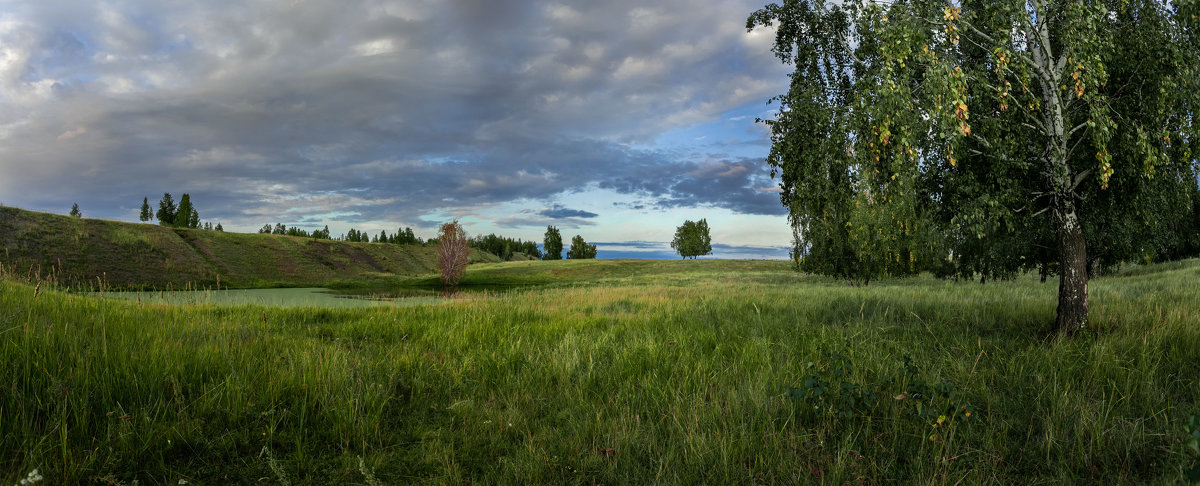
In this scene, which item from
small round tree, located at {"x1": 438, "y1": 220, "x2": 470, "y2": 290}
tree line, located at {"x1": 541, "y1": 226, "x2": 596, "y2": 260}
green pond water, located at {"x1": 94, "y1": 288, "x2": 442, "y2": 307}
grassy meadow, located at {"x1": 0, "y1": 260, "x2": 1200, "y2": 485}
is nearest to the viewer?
grassy meadow, located at {"x1": 0, "y1": 260, "x2": 1200, "y2": 485}

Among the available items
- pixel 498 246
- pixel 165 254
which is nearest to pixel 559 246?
pixel 498 246

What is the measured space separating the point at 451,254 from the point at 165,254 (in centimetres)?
3179

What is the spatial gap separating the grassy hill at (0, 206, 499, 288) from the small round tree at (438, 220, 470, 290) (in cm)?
1796

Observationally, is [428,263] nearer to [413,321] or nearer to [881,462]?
[413,321]

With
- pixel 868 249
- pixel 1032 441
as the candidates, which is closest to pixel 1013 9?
pixel 1032 441

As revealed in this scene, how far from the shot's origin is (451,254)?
51094 millimetres

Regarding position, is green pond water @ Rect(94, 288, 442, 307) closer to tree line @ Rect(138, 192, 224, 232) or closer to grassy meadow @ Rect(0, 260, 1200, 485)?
grassy meadow @ Rect(0, 260, 1200, 485)

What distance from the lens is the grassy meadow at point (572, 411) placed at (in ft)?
10.7

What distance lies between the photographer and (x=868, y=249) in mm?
23484

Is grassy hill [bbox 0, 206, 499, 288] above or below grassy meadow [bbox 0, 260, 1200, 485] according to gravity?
above

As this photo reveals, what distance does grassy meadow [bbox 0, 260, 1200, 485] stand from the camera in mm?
3260

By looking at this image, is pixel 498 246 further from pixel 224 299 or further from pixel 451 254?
pixel 224 299

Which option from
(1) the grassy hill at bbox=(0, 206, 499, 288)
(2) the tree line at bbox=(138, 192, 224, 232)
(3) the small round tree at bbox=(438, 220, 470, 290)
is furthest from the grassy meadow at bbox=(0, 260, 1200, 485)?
(2) the tree line at bbox=(138, 192, 224, 232)

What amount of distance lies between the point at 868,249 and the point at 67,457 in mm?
26540
